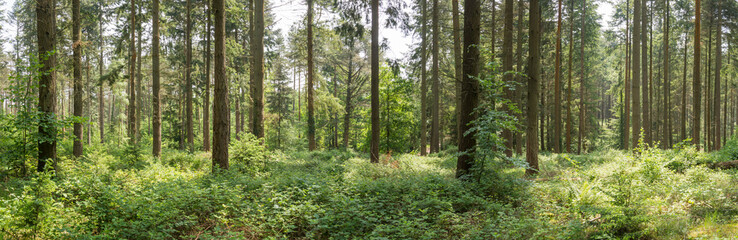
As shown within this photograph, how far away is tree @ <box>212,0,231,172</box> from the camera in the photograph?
9.24 m

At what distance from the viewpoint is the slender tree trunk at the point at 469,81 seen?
302 inches

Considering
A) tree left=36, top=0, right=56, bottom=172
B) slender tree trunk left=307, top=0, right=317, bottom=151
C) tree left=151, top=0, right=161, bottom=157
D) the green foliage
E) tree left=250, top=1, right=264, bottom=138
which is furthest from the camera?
slender tree trunk left=307, top=0, right=317, bottom=151

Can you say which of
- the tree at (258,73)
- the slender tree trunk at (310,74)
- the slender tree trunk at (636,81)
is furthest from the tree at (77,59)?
the slender tree trunk at (636,81)

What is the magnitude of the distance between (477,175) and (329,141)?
1112 inches

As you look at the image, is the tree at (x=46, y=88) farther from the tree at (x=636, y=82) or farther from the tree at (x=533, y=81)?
the tree at (x=636, y=82)

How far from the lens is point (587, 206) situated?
16.5ft

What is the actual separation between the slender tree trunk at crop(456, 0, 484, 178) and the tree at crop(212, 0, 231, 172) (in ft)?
20.9

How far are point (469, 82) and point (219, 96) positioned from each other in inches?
259

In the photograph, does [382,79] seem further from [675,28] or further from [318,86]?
[675,28]

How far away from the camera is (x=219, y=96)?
9.24 meters

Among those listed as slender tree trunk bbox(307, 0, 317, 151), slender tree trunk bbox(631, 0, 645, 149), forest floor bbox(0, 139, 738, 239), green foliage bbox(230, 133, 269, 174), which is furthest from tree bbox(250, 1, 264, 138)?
slender tree trunk bbox(631, 0, 645, 149)

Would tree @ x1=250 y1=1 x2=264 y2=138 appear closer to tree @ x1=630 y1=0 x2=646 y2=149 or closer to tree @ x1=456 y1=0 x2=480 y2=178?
tree @ x1=456 y1=0 x2=480 y2=178

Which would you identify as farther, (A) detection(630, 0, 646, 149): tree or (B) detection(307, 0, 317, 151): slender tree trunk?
(B) detection(307, 0, 317, 151): slender tree trunk

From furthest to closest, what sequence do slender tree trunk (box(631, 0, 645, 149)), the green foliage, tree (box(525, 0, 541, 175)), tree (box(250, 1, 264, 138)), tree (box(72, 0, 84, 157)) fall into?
1. tree (box(250, 1, 264, 138))
2. slender tree trunk (box(631, 0, 645, 149))
3. tree (box(72, 0, 84, 157))
4. the green foliage
5. tree (box(525, 0, 541, 175))
